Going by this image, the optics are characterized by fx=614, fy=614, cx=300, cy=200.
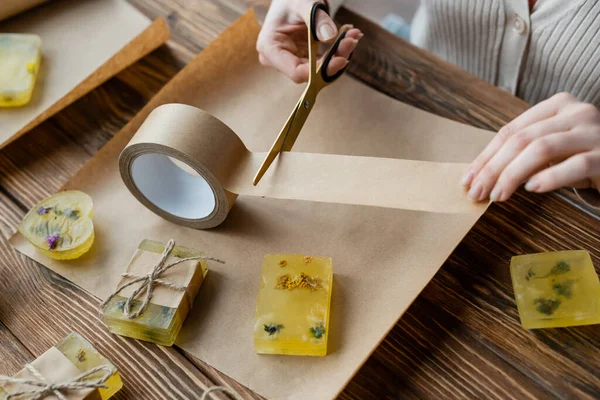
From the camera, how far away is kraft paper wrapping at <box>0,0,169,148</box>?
1.04 m

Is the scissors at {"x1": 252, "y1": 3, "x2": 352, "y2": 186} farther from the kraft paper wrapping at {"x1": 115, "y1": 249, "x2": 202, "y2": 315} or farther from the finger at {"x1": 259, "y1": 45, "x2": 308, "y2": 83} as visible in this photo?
the kraft paper wrapping at {"x1": 115, "y1": 249, "x2": 202, "y2": 315}

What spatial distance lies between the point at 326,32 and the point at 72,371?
0.58m

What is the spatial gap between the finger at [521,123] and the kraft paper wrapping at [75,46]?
2.08ft

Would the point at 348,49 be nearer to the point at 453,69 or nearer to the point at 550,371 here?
the point at 453,69

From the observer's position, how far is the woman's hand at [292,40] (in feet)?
3.13

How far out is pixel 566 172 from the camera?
762mm

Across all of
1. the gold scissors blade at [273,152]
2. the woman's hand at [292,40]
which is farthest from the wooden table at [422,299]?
the gold scissors blade at [273,152]

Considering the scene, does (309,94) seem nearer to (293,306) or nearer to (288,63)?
(288,63)

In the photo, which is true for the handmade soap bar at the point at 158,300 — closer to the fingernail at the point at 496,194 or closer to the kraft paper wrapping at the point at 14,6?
the fingernail at the point at 496,194

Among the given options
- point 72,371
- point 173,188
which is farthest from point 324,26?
point 72,371

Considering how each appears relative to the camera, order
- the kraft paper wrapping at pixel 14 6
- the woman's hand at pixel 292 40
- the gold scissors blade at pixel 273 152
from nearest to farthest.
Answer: the gold scissors blade at pixel 273 152, the woman's hand at pixel 292 40, the kraft paper wrapping at pixel 14 6

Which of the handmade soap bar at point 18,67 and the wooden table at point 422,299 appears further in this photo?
the handmade soap bar at point 18,67

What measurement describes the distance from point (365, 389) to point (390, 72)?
0.56 metres

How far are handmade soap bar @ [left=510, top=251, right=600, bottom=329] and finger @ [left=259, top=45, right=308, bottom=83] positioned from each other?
0.42 meters
